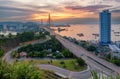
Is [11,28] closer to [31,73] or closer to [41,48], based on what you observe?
[41,48]

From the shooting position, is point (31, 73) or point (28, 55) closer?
point (31, 73)

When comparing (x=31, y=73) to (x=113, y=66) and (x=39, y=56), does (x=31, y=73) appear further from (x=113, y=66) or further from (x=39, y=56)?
(x=39, y=56)

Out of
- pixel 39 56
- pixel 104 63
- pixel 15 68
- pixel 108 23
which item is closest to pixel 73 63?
pixel 104 63

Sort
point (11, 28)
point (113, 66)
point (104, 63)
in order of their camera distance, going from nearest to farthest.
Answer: point (113, 66) < point (104, 63) < point (11, 28)

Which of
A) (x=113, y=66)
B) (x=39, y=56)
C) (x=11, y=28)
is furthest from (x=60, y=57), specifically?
(x=11, y=28)

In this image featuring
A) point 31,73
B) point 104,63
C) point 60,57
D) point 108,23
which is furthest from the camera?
point 108,23

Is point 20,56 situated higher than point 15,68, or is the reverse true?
point 15,68
